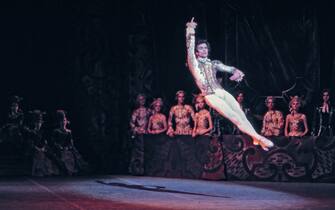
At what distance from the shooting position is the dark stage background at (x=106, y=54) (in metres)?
11.2

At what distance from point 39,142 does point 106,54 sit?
2074 mm

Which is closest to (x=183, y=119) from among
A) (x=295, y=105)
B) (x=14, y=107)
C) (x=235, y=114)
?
(x=235, y=114)

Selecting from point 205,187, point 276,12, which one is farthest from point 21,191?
point 276,12

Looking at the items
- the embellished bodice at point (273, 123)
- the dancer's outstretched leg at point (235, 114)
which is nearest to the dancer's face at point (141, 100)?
the dancer's outstretched leg at point (235, 114)

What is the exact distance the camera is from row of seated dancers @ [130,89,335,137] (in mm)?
10398

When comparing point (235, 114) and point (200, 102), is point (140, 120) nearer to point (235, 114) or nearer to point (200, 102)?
point (200, 102)

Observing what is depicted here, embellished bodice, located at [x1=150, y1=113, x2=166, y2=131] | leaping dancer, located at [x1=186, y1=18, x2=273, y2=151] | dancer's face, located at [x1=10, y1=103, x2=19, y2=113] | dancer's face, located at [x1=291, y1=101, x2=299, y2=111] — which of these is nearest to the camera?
leaping dancer, located at [x1=186, y1=18, x2=273, y2=151]

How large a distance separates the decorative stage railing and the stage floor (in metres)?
0.34

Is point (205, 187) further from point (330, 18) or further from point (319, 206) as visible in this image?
point (330, 18)

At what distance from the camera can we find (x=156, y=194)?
8.25m

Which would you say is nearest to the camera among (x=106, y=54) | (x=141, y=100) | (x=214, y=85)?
(x=214, y=85)

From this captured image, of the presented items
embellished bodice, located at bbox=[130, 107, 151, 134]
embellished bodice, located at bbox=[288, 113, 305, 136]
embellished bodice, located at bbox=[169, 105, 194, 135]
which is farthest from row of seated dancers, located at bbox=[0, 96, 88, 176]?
embellished bodice, located at bbox=[288, 113, 305, 136]

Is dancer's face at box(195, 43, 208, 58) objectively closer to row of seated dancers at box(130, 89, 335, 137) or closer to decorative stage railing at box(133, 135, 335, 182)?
row of seated dancers at box(130, 89, 335, 137)

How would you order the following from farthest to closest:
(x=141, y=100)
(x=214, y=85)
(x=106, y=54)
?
(x=106, y=54)
(x=141, y=100)
(x=214, y=85)
